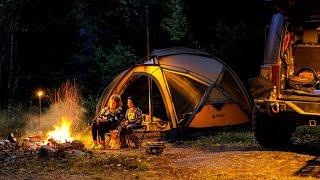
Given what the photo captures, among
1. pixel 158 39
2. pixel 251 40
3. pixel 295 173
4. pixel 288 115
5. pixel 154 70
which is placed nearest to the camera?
pixel 295 173

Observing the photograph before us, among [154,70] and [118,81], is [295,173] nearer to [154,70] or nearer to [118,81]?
[154,70]


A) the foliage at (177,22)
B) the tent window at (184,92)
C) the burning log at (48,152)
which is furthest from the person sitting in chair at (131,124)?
the foliage at (177,22)

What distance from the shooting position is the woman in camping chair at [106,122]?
10.9 meters

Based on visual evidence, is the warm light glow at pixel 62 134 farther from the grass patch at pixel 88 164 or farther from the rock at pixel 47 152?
the grass patch at pixel 88 164

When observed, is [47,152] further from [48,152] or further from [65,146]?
[65,146]

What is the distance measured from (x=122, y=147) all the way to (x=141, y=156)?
1376mm

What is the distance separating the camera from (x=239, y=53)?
52.0 ft

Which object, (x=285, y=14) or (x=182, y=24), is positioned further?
(x=182, y=24)

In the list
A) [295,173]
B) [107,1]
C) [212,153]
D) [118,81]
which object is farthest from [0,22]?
[295,173]

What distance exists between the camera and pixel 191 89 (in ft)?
39.8

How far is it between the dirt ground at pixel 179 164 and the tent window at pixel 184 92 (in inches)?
75.5

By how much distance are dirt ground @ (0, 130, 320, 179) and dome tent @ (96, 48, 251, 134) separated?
6.28 ft

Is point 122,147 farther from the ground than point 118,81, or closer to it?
closer to it

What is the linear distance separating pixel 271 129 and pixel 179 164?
A: 199cm
